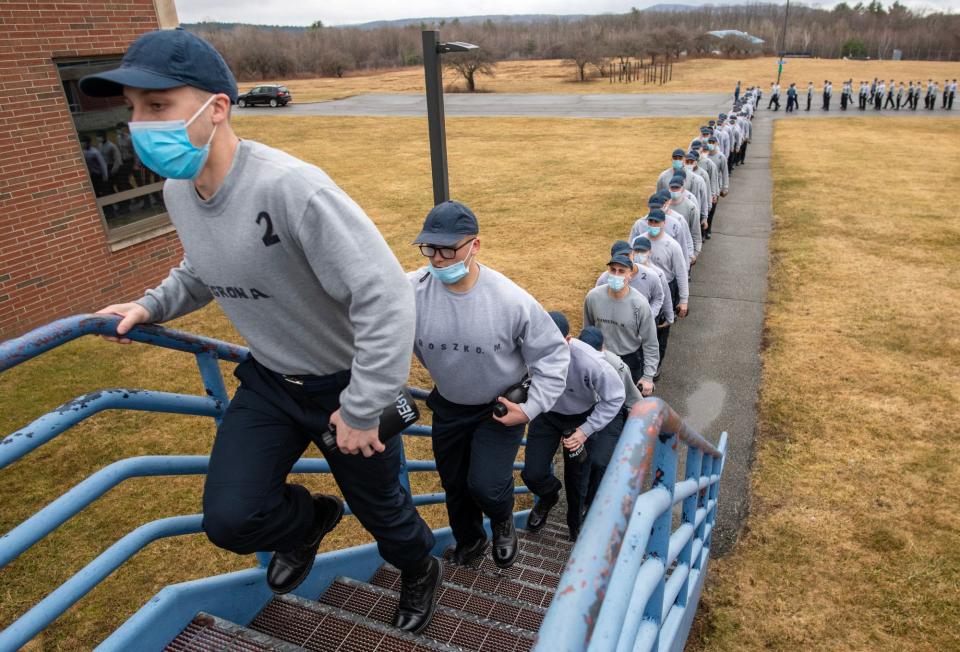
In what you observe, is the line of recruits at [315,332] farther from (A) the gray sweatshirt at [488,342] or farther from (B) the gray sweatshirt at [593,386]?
(B) the gray sweatshirt at [593,386]

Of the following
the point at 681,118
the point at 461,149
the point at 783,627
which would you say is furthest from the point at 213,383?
the point at 681,118

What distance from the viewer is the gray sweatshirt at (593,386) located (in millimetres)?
4027

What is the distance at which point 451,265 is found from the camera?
9.55ft

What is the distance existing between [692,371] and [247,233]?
21.0 feet

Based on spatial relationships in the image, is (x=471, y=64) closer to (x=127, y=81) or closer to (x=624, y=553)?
(x=127, y=81)

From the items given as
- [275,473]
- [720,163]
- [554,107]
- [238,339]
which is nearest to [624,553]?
[275,473]

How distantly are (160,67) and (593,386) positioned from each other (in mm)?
3024

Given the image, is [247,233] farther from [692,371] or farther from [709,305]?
[709,305]

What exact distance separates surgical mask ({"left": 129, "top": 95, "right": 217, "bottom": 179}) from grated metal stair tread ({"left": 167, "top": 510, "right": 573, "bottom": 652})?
5.08 ft

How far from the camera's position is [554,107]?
119 ft

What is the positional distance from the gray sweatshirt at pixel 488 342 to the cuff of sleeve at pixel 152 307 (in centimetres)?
107

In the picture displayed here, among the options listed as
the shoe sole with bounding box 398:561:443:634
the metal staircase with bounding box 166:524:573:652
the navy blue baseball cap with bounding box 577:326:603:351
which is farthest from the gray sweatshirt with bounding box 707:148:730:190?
the shoe sole with bounding box 398:561:443:634

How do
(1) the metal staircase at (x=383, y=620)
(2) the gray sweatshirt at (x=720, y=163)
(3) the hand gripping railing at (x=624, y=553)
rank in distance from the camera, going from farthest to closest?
(2) the gray sweatshirt at (x=720, y=163) → (1) the metal staircase at (x=383, y=620) → (3) the hand gripping railing at (x=624, y=553)

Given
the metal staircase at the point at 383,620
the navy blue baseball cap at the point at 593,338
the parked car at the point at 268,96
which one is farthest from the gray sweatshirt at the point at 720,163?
the parked car at the point at 268,96
